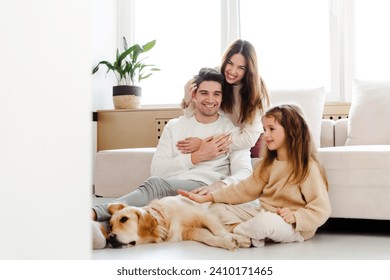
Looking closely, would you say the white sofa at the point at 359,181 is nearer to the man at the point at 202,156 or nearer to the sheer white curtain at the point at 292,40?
the man at the point at 202,156

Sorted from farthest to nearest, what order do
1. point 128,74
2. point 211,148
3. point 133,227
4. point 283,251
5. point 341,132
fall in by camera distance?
point 128,74 → point 341,132 → point 211,148 → point 133,227 → point 283,251

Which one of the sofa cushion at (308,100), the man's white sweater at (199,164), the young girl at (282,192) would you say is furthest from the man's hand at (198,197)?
the sofa cushion at (308,100)

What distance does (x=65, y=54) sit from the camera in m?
0.32

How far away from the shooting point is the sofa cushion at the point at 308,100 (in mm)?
2809

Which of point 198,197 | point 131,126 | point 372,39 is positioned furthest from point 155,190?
point 372,39

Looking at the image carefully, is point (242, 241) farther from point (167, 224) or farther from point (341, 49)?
point (341, 49)

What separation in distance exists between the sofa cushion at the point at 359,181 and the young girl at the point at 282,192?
0.09 metres

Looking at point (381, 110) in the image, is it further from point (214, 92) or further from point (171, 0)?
point (171, 0)

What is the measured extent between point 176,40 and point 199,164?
7.11ft

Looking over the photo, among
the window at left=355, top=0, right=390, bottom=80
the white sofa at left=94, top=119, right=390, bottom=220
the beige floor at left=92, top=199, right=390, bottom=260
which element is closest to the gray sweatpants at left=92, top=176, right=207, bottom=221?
the beige floor at left=92, top=199, right=390, bottom=260

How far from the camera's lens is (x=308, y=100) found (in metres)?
2.88

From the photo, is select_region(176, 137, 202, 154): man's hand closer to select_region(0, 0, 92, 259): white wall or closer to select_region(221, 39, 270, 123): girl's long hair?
select_region(221, 39, 270, 123): girl's long hair
